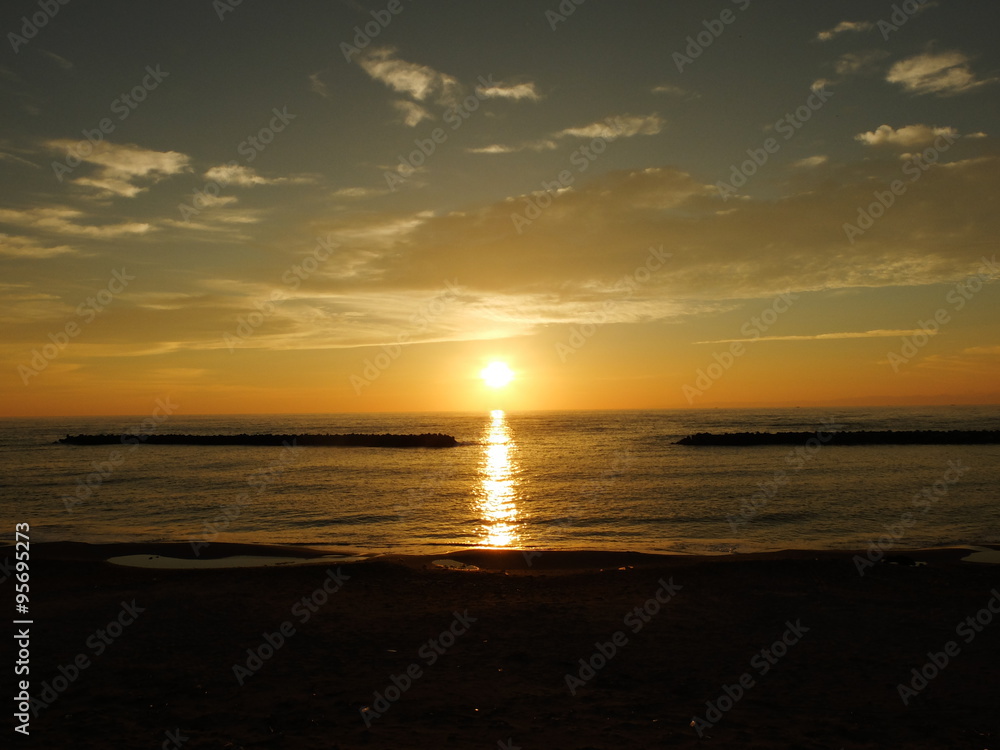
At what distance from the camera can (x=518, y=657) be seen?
1028 centimetres

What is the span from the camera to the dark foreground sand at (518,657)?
302 inches

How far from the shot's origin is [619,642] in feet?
36.2

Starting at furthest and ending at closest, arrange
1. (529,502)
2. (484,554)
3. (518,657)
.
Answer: (529,502) < (484,554) < (518,657)

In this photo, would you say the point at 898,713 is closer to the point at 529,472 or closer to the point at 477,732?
the point at 477,732

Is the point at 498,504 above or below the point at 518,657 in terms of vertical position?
above

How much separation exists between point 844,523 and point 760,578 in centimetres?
1290

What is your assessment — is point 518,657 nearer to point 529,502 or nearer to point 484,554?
point 484,554

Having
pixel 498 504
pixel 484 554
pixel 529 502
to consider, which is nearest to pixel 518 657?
pixel 484 554

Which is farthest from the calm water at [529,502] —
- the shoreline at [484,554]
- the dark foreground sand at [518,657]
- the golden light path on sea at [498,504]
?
the dark foreground sand at [518,657]

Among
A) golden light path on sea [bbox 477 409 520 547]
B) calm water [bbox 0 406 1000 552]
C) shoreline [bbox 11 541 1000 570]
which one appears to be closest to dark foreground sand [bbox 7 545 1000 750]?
shoreline [bbox 11 541 1000 570]

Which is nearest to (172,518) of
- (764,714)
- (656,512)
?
(656,512)

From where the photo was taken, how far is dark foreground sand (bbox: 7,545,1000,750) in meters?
7.68

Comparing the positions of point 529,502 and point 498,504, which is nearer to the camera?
point 498,504

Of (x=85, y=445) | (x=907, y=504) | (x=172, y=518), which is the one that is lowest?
(x=907, y=504)
